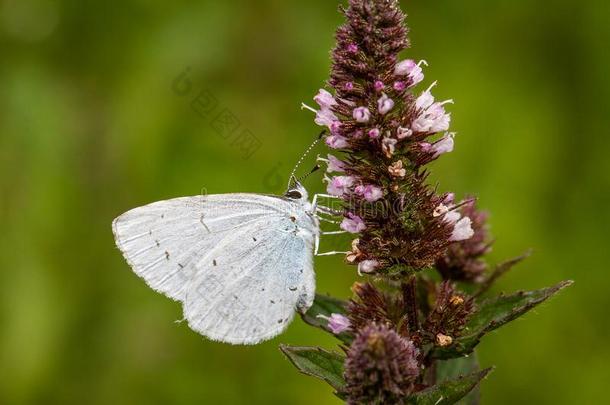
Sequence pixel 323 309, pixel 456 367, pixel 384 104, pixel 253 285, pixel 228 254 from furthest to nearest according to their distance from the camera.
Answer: pixel 228 254, pixel 253 285, pixel 456 367, pixel 323 309, pixel 384 104

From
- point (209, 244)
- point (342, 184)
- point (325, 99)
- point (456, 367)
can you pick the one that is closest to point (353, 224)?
point (342, 184)

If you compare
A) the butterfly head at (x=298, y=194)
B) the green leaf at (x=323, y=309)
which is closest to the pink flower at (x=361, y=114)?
the green leaf at (x=323, y=309)

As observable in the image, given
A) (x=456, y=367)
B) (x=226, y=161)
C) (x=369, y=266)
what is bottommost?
(x=456, y=367)

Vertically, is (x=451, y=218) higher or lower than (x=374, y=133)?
lower

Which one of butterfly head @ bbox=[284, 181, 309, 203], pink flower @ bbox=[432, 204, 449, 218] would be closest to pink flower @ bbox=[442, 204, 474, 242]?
pink flower @ bbox=[432, 204, 449, 218]

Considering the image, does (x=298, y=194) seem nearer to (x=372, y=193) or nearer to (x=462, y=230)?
(x=372, y=193)

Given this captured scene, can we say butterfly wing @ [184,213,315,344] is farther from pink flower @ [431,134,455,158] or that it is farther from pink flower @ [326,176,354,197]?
pink flower @ [431,134,455,158]

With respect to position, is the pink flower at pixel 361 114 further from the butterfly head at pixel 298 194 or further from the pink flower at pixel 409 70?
the butterfly head at pixel 298 194

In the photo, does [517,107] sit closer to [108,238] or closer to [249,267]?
[249,267]
